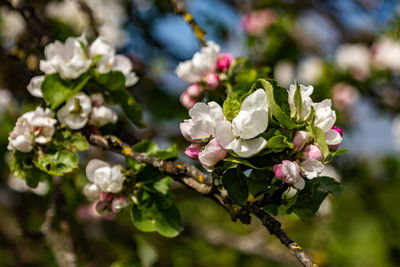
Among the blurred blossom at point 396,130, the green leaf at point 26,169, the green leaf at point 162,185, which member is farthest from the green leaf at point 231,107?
the blurred blossom at point 396,130

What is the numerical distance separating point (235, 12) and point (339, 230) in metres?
2.48

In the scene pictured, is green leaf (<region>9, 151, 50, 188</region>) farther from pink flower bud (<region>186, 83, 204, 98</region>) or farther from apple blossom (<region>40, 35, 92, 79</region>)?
pink flower bud (<region>186, 83, 204, 98</region>)

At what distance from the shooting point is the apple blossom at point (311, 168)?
765 mm

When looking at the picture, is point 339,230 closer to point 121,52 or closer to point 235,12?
point 235,12

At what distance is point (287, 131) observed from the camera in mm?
783

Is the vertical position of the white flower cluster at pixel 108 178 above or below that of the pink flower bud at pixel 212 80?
below

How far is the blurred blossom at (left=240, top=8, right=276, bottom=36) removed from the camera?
2443mm

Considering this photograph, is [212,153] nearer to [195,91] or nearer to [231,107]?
[231,107]

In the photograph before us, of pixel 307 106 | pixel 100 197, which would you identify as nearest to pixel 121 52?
pixel 100 197

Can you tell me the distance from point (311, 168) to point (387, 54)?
90.6 inches

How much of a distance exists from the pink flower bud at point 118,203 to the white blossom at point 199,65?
0.35m

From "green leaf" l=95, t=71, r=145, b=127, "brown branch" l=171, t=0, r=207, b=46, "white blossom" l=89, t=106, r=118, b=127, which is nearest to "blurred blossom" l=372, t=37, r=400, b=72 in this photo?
"brown branch" l=171, t=0, r=207, b=46

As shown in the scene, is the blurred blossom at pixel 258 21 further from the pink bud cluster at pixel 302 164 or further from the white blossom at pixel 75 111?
the pink bud cluster at pixel 302 164

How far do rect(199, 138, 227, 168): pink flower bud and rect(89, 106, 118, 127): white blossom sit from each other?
1.12ft
